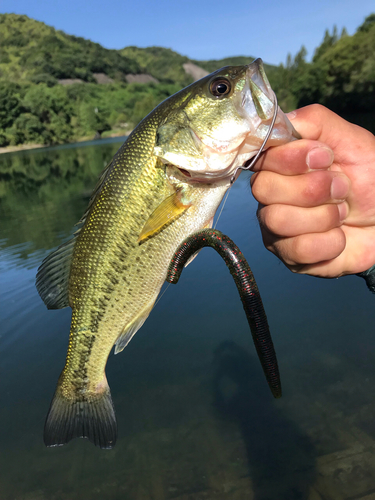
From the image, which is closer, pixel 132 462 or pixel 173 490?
pixel 173 490

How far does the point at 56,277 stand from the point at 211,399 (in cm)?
393

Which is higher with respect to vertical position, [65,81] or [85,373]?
[65,81]

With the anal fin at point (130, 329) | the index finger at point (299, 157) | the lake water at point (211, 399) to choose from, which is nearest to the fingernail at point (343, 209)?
the index finger at point (299, 157)

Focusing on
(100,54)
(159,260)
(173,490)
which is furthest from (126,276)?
(100,54)

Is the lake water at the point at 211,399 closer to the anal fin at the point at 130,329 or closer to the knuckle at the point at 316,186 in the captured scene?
the anal fin at the point at 130,329

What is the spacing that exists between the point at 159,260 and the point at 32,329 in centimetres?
575

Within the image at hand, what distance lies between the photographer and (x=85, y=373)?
96.0 inches

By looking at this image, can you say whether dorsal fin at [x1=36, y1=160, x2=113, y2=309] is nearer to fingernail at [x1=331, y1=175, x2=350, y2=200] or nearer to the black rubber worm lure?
the black rubber worm lure

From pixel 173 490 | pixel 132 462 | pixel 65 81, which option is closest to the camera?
pixel 173 490

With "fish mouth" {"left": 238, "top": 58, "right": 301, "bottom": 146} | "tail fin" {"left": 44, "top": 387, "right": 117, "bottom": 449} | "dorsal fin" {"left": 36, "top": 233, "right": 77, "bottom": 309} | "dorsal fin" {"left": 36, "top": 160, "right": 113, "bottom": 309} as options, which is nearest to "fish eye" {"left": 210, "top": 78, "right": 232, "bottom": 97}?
"fish mouth" {"left": 238, "top": 58, "right": 301, "bottom": 146}

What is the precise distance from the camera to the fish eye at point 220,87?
80.6 inches

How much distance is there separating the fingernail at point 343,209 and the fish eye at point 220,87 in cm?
105

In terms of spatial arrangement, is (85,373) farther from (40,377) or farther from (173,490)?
(40,377)

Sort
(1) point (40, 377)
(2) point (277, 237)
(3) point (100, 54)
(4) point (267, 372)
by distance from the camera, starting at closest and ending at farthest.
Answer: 1. (4) point (267, 372)
2. (2) point (277, 237)
3. (1) point (40, 377)
4. (3) point (100, 54)
